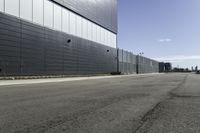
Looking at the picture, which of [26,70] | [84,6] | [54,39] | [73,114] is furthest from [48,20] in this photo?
[73,114]

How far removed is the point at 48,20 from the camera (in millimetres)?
38000

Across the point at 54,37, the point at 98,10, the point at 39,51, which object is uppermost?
the point at 98,10

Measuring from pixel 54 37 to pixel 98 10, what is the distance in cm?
2287

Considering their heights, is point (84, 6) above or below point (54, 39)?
above

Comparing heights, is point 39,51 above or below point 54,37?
below

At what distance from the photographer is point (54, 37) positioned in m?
38.8

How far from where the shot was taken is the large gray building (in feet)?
97.0

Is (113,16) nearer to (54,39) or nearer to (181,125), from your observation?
(54,39)

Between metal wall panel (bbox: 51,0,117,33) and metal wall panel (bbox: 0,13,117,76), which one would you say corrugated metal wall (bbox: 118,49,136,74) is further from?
metal wall panel (bbox: 0,13,117,76)

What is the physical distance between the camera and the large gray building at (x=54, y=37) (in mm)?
29562

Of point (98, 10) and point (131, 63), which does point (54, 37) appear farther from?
point (131, 63)

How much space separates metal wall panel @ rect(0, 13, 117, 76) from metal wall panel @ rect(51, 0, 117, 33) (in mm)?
5406

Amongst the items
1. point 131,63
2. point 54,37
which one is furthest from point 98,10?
point 131,63

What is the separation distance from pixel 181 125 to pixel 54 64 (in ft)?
112
